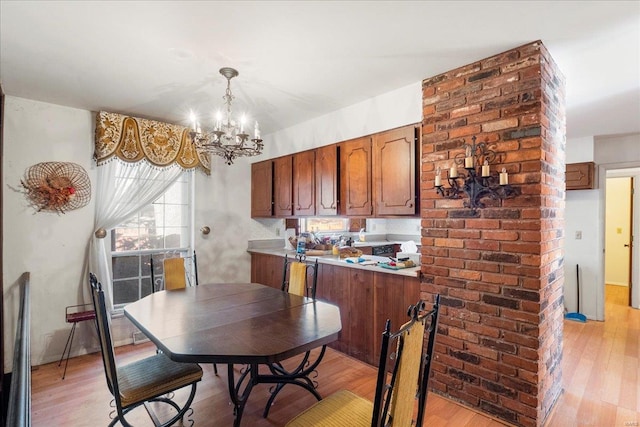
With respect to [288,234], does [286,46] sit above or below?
above

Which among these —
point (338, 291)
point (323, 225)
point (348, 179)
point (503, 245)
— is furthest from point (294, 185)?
point (503, 245)

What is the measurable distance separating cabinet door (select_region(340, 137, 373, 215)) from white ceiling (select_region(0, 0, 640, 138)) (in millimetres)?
459

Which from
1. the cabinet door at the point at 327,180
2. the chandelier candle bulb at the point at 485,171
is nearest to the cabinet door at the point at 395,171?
the cabinet door at the point at 327,180

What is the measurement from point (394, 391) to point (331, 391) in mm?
1505

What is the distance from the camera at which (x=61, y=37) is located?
2008mm

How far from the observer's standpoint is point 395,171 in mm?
2857

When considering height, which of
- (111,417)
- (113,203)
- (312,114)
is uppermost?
(312,114)

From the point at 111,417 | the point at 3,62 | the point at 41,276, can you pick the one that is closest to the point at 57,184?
the point at 41,276

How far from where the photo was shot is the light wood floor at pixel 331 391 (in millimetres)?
2176

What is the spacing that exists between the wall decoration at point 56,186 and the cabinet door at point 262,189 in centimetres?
188

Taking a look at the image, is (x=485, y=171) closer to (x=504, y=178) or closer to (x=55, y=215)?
(x=504, y=178)

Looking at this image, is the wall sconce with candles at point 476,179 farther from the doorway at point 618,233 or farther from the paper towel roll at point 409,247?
the doorway at point 618,233

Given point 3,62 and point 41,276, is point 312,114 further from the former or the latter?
point 41,276

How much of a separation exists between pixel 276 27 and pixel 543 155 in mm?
1811
